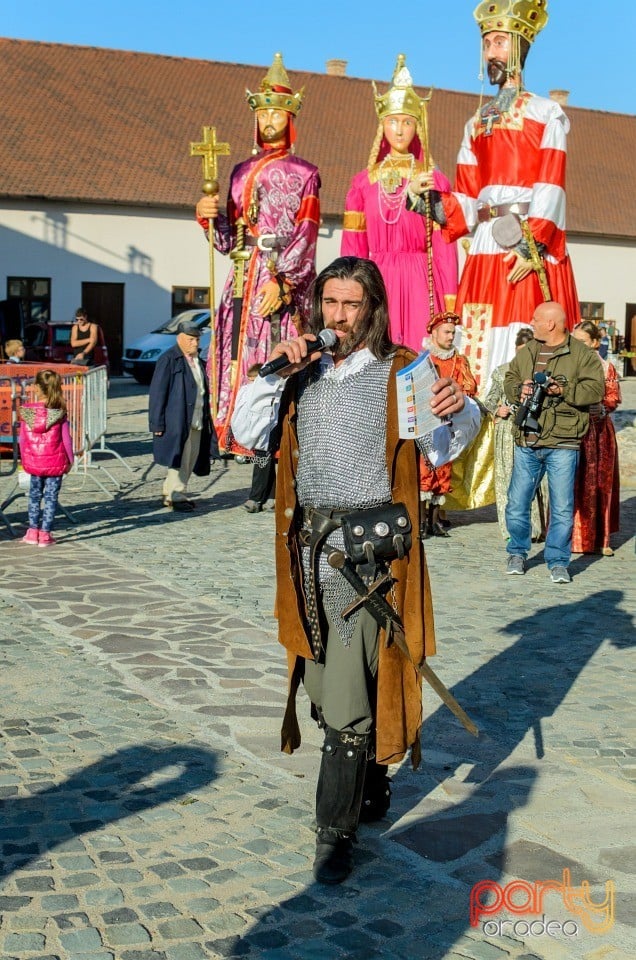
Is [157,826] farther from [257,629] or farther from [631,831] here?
[257,629]

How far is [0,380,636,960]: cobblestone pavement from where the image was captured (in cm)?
376

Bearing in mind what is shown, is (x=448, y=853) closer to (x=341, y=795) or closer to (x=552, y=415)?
(x=341, y=795)

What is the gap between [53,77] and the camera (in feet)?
121

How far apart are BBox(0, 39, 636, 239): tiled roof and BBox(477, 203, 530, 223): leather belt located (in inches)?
960

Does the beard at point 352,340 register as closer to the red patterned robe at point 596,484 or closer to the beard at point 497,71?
the red patterned robe at point 596,484

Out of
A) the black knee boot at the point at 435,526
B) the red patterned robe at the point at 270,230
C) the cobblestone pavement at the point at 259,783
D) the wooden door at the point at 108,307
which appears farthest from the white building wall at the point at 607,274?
the cobblestone pavement at the point at 259,783

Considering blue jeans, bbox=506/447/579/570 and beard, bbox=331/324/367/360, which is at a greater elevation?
beard, bbox=331/324/367/360

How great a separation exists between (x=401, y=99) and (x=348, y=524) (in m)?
8.35

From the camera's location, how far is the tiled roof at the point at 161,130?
3456cm

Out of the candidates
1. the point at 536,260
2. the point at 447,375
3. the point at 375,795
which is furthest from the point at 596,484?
the point at 375,795

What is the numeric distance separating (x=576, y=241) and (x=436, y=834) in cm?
3687

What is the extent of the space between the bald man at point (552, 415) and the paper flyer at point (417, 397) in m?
4.82

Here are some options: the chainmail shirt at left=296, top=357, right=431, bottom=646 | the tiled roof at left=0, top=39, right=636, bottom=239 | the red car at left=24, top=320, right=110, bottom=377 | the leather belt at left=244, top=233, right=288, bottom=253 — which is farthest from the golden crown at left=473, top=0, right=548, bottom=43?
the tiled roof at left=0, top=39, right=636, bottom=239

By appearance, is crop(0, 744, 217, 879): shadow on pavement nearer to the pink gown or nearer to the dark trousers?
the dark trousers
